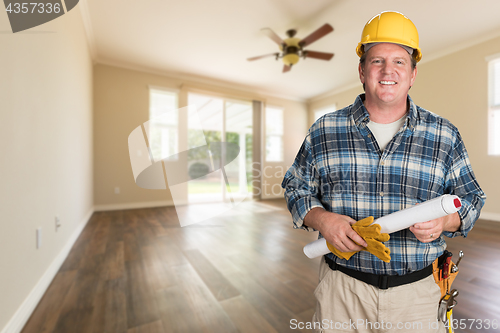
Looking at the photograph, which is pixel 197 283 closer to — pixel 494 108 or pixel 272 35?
pixel 272 35

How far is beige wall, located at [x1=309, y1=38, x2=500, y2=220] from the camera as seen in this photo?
3.93 metres

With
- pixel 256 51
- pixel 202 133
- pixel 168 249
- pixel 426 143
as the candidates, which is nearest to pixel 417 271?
pixel 426 143

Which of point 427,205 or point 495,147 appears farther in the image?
point 495,147

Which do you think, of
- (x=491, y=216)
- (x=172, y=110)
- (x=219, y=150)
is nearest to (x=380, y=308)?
(x=491, y=216)

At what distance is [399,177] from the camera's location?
0.73m

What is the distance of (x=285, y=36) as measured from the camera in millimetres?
3996

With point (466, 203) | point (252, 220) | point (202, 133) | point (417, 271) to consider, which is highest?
point (202, 133)

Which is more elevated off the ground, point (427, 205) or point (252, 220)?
point (427, 205)

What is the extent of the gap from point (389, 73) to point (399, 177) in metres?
0.31

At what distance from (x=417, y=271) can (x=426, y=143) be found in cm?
39

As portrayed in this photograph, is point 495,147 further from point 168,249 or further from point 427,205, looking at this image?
point 168,249

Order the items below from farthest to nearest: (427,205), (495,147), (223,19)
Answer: (495,147), (223,19), (427,205)

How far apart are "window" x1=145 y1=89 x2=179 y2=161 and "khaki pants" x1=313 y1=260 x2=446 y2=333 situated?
4998 millimetres

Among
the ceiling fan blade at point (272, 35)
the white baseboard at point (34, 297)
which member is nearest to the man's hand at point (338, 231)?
the white baseboard at point (34, 297)
